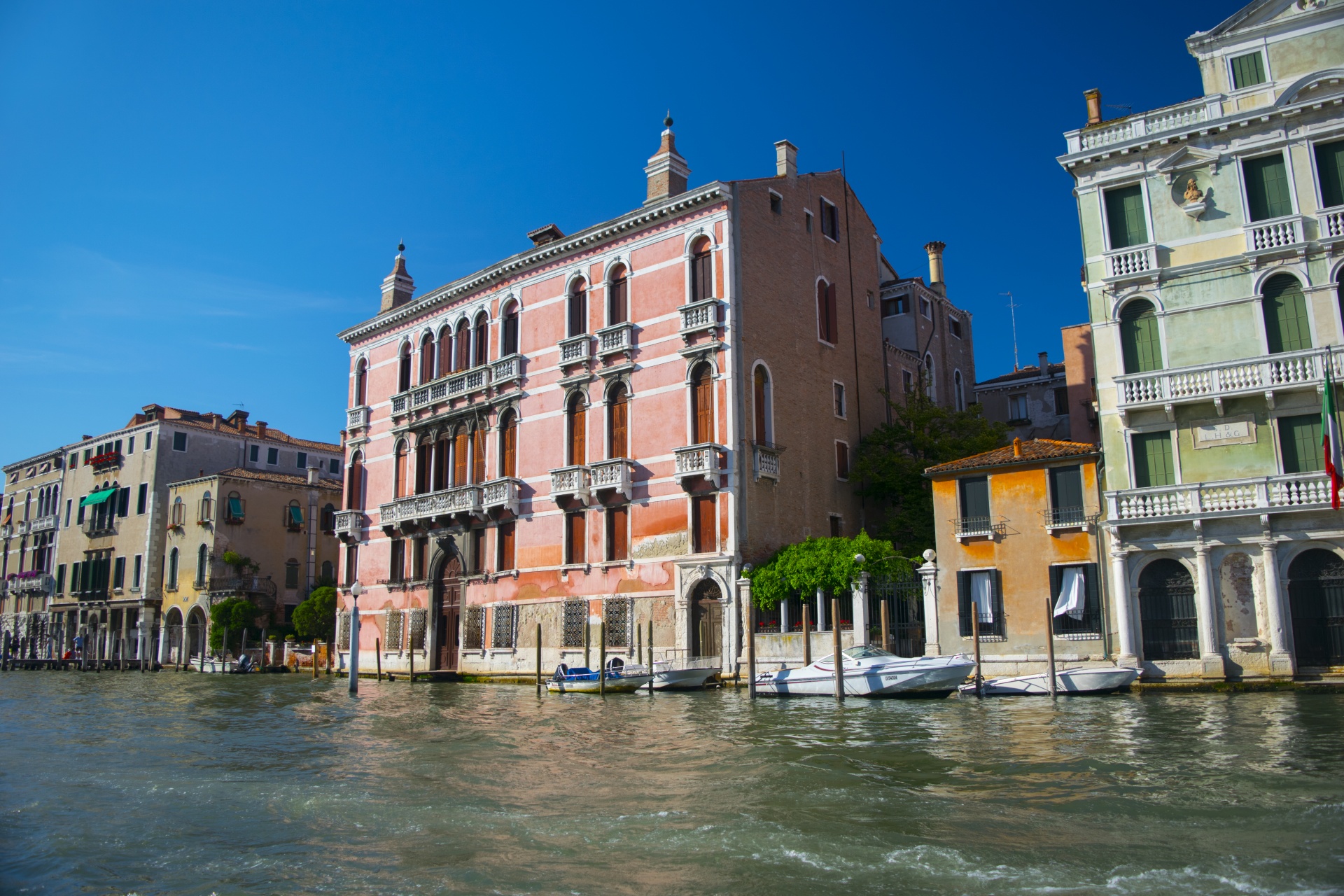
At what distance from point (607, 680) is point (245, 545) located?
25931 mm

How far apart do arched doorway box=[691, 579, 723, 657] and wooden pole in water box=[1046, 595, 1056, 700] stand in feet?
23.6

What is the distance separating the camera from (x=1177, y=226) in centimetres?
1955

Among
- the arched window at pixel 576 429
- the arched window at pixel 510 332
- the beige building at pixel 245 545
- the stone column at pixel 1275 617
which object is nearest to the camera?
the stone column at pixel 1275 617

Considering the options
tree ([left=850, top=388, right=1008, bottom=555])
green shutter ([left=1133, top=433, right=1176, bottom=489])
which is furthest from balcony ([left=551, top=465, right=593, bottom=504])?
green shutter ([left=1133, top=433, right=1176, bottom=489])

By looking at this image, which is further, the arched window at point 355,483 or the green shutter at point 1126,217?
the arched window at point 355,483

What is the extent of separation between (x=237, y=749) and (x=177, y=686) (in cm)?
1938

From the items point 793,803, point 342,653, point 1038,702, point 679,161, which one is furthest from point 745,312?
point 342,653

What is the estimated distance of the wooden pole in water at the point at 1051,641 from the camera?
17781 millimetres

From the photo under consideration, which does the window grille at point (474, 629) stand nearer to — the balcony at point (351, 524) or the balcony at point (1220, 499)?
the balcony at point (351, 524)

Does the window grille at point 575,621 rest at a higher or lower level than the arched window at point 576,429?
lower

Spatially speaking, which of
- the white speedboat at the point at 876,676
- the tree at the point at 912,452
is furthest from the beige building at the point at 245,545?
the white speedboat at the point at 876,676

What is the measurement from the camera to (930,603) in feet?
67.9

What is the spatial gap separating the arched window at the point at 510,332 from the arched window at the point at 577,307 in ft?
7.94

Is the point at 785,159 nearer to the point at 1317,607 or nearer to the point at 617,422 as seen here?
the point at 617,422
